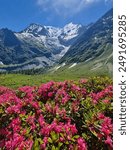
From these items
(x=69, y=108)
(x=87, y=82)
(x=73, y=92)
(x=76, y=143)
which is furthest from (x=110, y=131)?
(x=87, y=82)

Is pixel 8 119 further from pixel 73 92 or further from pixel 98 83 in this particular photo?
pixel 98 83

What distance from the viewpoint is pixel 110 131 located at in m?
6.25

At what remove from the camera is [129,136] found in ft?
13.3

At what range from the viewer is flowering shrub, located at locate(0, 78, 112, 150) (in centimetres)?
592

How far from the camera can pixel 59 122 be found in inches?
279

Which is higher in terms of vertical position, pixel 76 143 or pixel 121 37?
pixel 121 37

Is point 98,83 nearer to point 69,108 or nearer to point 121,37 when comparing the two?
point 69,108

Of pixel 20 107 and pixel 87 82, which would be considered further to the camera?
pixel 87 82

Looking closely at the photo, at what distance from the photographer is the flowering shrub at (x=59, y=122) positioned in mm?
5922

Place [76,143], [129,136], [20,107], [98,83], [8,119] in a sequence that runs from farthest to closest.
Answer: [98,83] < [20,107] < [8,119] < [76,143] < [129,136]

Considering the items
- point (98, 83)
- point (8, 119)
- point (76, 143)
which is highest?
point (98, 83)

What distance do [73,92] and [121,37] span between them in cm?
582

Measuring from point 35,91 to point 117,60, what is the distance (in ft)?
23.2

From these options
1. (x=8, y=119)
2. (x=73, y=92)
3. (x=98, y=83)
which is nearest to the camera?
(x=8, y=119)
